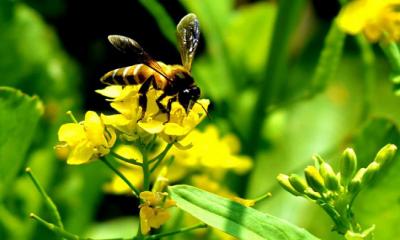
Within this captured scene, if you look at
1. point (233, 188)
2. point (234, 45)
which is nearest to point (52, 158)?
point (233, 188)

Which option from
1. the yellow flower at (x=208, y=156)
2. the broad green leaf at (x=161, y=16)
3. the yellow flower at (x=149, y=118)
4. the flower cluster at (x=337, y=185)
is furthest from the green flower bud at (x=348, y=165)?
the broad green leaf at (x=161, y=16)

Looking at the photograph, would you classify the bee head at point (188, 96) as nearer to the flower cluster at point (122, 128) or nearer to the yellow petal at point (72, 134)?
the flower cluster at point (122, 128)

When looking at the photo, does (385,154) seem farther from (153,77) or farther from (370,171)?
(153,77)

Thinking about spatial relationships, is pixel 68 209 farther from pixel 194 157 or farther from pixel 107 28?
pixel 107 28

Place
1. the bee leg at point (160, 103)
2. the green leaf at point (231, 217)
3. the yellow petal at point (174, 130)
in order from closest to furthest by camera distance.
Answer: the green leaf at point (231, 217) < the yellow petal at point (174, 130) < the bee leg at point (160, 103)

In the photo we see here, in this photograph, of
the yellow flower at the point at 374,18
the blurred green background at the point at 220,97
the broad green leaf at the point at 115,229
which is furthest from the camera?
the broad green leaf at the point at 115,229

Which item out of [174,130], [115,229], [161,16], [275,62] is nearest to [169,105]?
[174,130]
